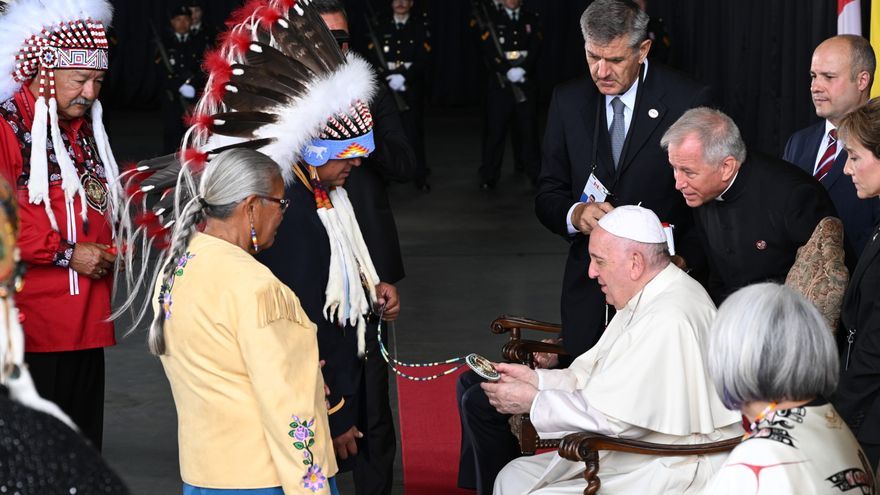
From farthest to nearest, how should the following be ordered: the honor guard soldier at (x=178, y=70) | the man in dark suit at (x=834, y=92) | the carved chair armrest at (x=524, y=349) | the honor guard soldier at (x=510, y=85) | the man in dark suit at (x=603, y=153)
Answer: the honor guard soldier at (x=178, y=70)
the honor guard soldier at (x=510, y=85)
the man in dark suit at (x=834, y=92)
the carved chair armrest at (x=524, y=349)
the man in dark suit at (x=603, y=153)

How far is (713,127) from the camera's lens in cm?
340

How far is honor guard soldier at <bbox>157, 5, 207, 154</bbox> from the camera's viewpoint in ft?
39.3

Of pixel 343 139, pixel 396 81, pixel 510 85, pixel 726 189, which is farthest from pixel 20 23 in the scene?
pixel 510 85

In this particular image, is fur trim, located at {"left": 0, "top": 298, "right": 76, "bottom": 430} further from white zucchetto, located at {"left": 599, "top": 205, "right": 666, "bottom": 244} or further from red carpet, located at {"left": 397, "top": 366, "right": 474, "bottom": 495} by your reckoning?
red carpet, located at {"left": 397, "top": 366, "right": 474, "bottom": 495}

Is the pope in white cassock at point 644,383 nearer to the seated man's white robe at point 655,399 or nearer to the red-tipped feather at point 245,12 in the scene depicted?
the seated man's white robe at point 655,399

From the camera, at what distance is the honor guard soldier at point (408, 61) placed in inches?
437

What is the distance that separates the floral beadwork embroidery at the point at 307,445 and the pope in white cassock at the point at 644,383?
723mm

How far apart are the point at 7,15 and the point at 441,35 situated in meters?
13.7

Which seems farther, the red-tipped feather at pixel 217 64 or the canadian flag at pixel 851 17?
the canadian flag at pixel 851 17

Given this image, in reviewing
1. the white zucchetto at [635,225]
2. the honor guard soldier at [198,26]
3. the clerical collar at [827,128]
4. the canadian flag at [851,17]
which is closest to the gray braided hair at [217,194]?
the white zucchetto at [635,225]

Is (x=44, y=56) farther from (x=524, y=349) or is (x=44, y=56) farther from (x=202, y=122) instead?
(x=524, y=349)

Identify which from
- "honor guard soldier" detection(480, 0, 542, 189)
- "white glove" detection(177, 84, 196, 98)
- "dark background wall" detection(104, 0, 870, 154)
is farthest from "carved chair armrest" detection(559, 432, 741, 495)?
"white glove" detection(177, 84, 196, 98)

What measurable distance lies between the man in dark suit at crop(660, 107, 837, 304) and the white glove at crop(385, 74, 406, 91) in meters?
7.70

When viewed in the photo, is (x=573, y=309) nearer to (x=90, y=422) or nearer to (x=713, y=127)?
(x=713, y=127)
